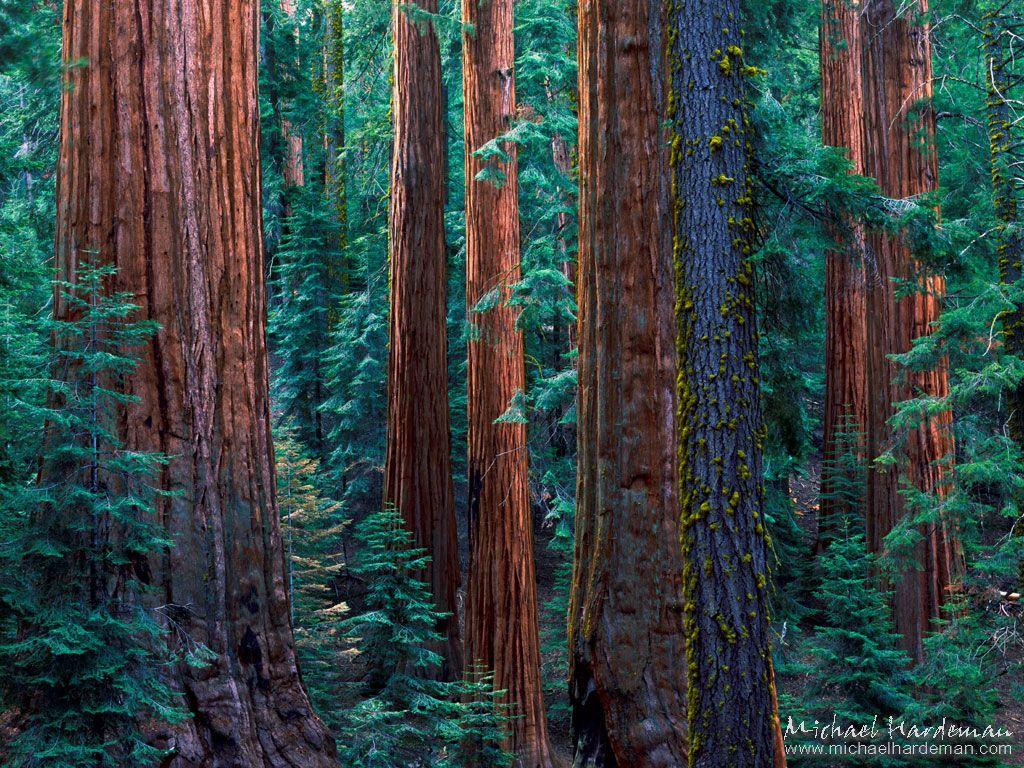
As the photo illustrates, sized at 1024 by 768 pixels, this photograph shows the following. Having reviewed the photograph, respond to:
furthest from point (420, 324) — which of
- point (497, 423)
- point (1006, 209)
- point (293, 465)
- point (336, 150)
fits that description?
point (336, 150)

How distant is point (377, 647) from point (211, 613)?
430 centimetres

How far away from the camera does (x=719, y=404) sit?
4184 mm

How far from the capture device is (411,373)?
1134 centimetres

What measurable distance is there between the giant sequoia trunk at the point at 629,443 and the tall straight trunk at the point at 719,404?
328 mm

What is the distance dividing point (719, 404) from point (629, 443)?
29.3 inches

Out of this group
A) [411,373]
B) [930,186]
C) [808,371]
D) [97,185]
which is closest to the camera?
[97,185]

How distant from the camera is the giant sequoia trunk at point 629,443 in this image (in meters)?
4.61

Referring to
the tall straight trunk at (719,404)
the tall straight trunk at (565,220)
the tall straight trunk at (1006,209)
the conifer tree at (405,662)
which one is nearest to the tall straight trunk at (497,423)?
the conifer tree at (405,662)

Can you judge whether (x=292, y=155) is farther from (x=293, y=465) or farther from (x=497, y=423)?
(x=293, y=465)

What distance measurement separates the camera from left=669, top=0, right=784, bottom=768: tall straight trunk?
4121 mm

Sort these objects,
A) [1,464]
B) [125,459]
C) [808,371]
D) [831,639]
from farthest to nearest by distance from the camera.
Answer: [808,371], [831,639], [1,464], [125,459]

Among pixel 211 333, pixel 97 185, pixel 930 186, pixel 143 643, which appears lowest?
pixel 143 643

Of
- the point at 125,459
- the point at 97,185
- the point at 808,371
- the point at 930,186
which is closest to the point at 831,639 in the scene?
the point at 930,186

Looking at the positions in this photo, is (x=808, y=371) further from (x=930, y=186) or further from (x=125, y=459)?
(x=125, y=459)
